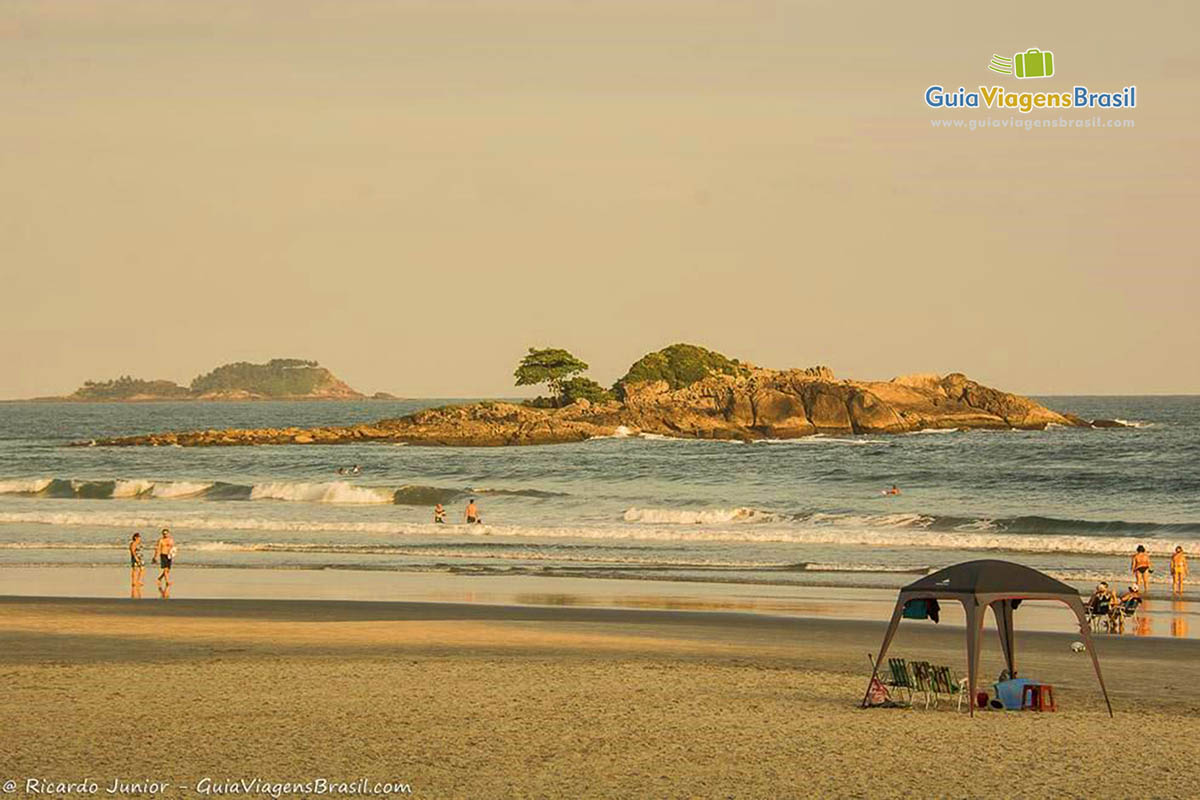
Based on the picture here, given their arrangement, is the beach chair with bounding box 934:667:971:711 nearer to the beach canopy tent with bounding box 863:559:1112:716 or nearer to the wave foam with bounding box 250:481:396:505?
the beach canopy tent with bounding box 863:559:1112:716

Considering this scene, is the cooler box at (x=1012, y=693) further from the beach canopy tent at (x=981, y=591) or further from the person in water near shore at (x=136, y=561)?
the person in water near shore at (x=136, y=561)

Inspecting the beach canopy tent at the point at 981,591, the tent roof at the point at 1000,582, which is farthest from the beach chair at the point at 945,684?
the tent roof at the point at 1000,582

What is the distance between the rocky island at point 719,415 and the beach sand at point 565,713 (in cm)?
9569

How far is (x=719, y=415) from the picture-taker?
130875 mm

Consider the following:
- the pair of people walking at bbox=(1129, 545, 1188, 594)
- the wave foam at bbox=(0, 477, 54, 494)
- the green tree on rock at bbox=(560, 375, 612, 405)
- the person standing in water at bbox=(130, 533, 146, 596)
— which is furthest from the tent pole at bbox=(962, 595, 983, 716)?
the green tree on rock at bbox=(560, 375, 612, 405)

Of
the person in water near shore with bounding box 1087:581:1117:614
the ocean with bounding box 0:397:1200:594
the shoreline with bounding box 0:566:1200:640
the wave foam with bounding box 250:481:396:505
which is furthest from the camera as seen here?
the wave foam with bounding box 250:481:396:505

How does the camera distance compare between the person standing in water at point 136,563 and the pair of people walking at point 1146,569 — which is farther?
the person standing in water at point 136,563

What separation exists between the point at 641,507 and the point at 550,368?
3664 inches

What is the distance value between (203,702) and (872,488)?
5514 centimetres

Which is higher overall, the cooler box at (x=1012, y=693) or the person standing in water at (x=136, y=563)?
the person standing in water at (x=136, y=563)

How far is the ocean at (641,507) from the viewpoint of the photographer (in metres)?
41.0

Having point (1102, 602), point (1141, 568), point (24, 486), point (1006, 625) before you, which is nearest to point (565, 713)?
point (1006, 625)

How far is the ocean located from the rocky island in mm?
10089

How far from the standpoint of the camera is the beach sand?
14.0 meters
